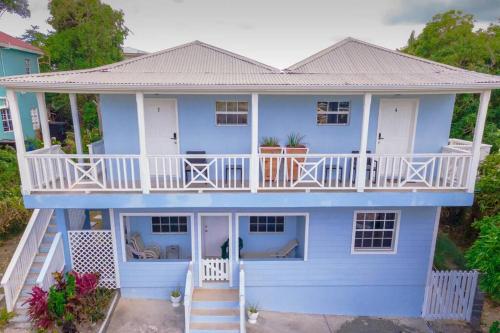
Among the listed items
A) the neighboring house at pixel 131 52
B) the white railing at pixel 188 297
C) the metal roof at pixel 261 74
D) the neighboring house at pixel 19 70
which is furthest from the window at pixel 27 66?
the white railing at pixel 188 297

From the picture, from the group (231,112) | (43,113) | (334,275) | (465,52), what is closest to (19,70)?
(43,113)

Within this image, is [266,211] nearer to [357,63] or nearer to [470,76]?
[357,63]

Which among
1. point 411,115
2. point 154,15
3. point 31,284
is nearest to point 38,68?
point 154,15

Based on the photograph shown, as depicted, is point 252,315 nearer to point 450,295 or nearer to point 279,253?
point 279,253

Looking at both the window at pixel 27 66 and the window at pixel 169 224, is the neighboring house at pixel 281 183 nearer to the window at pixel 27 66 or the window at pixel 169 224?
the window at pixel 169 224

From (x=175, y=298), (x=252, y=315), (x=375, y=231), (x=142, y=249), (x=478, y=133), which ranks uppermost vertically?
(x=478, y=133)

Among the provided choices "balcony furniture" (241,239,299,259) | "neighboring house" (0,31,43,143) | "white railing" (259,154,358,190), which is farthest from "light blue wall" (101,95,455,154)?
"neighboring house" (0,31,43,143)
